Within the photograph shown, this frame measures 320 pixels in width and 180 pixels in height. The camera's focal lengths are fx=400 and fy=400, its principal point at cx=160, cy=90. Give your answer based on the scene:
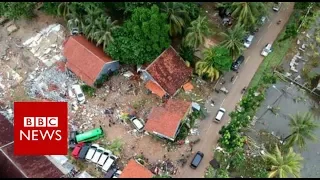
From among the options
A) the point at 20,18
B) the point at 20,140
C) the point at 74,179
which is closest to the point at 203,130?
the point at 74,179

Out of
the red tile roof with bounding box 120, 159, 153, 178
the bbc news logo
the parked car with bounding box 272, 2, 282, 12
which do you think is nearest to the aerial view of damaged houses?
the red tile roof with bounding box 120, 159, 153, 178

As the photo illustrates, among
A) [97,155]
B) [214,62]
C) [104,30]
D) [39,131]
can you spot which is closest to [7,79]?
[39,131]

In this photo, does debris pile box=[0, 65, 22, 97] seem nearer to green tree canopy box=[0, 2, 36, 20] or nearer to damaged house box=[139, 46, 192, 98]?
green tree canopy box=[0, 2, 36, 20]

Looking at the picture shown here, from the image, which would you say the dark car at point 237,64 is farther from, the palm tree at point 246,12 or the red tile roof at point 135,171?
the red tile roof at point 135,171

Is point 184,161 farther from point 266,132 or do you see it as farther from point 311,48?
point 311,48

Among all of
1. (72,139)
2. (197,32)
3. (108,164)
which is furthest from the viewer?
(197,32)

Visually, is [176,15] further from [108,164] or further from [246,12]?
[108,164]
